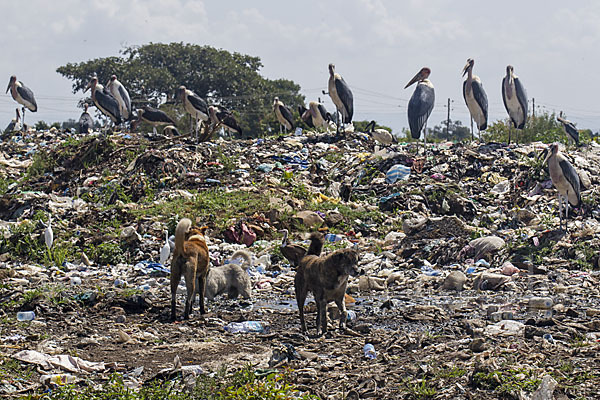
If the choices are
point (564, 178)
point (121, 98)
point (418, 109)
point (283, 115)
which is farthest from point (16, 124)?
point (564, 178)

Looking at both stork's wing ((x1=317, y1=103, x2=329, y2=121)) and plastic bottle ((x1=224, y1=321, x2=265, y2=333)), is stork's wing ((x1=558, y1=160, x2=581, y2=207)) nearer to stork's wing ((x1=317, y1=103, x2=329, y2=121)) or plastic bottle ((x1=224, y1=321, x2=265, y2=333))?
plastic bottle ((x1=224, y1=321, x2=265, y2=333))

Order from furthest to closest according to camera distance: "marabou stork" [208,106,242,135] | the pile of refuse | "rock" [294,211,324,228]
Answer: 1. "marabou stork" [208,106,242,135]
2. "rock" [294,211,324,228]
3. the pile of refuse

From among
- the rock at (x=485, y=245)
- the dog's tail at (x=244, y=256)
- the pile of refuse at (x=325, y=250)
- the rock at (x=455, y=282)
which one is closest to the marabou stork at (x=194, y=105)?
the pile of refuse at (x=325, y=250)

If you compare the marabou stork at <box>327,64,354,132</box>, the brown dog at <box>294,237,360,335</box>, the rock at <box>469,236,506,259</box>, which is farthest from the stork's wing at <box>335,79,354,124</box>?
the brown dog at <box>294,237,360,335</box>

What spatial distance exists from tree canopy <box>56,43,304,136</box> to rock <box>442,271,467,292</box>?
98.8ft

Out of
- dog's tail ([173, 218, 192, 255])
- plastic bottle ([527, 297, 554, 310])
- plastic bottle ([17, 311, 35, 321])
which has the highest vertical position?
dog's tail ([173, 218, 192, 255])

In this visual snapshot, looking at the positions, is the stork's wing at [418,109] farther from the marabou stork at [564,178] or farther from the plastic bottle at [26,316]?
the plastic bottle at [26,316]

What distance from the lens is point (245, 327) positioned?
6.21m

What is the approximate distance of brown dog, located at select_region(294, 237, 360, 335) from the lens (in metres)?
5.10

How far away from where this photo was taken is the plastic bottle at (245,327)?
6.16 meters

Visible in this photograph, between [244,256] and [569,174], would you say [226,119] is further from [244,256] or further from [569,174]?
[569,174]

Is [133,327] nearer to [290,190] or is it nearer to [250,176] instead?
[290,190]

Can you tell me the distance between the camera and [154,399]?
148 inches

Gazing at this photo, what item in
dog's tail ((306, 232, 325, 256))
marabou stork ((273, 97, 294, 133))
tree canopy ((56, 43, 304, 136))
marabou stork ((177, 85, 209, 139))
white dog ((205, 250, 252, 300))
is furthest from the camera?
tree canopy ((56, 43, 304, 136))
